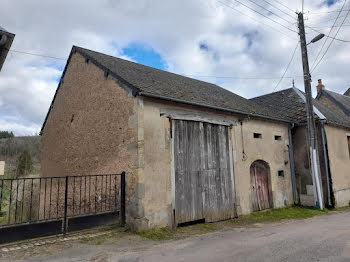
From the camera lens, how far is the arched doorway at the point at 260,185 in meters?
10.3

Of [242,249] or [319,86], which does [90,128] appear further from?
[319,86]

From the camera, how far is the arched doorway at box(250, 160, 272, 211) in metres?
10.3

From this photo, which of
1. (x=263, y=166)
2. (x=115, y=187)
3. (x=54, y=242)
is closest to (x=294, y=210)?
(x=263, y=166)

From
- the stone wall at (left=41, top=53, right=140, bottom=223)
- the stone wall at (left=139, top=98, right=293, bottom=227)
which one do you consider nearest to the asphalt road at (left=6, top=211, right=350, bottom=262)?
the stone wall at (left=139, top=98, right=293, bottom=227)

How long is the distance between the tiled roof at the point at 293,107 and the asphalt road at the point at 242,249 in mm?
6615

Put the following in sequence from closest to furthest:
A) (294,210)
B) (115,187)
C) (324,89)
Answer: (115,187)
(294,210)
(324,89)

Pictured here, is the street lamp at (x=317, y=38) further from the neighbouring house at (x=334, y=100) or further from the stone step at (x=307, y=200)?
the neighbouring house at (x=334, y=100)

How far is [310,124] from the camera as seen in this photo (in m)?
11.0

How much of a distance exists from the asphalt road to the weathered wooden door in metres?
1.30

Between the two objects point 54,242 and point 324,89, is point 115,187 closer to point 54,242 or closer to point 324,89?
point 54,242

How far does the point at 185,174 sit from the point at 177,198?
2.59 ft

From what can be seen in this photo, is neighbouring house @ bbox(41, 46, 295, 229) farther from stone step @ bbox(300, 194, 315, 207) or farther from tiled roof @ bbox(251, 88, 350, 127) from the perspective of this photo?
tiled roof @ bbox(251, 88, 350, 127)

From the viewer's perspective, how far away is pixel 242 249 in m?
5.37

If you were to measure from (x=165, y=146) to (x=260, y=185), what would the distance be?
5.08m
